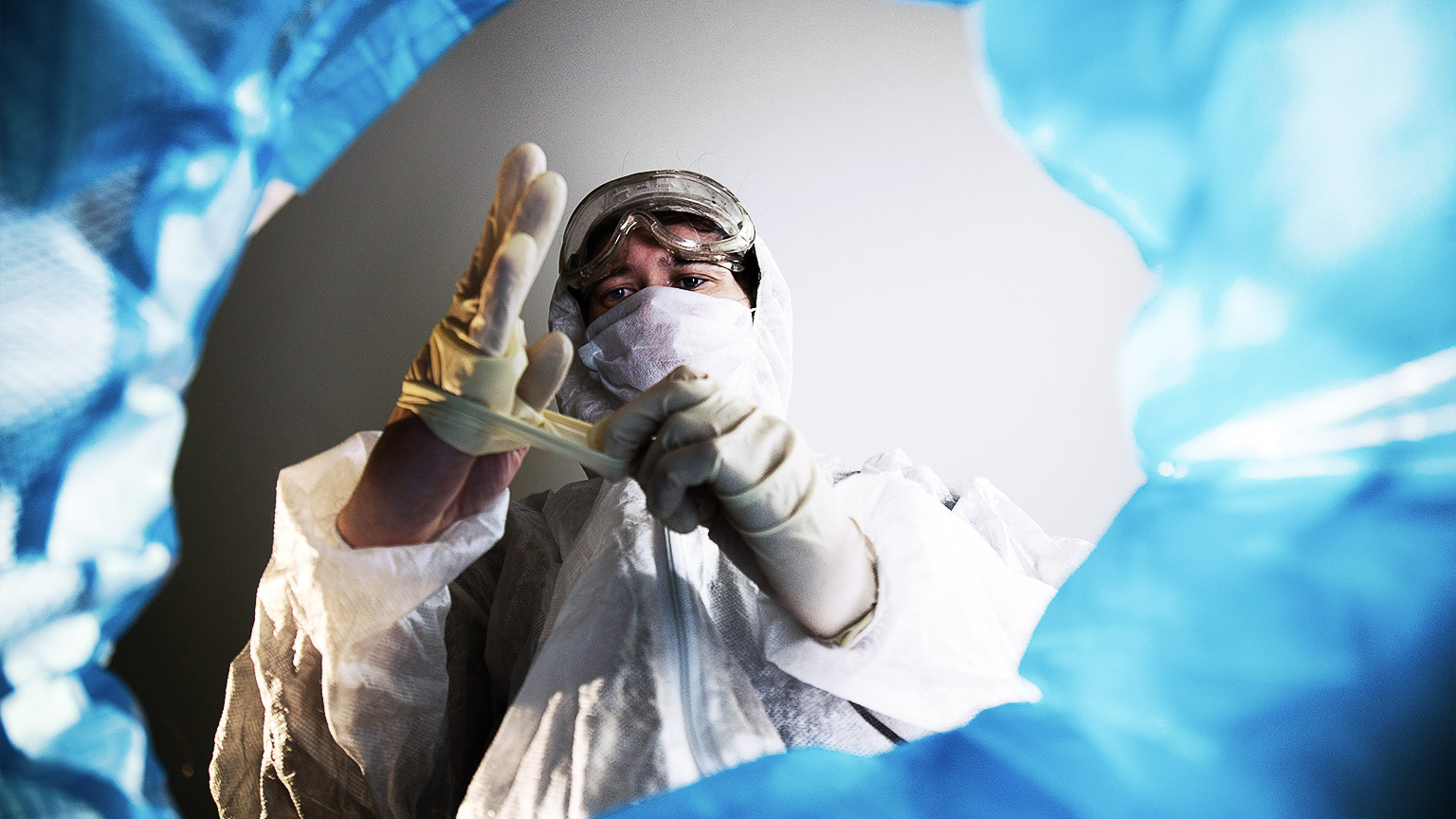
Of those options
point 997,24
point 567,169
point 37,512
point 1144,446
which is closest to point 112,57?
point 37,512

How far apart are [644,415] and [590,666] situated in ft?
0.77

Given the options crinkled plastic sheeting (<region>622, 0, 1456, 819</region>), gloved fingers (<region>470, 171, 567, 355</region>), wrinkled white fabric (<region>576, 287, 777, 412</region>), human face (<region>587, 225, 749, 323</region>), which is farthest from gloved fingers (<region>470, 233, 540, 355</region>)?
human face (<region>587, 225, 749, 323</region>)

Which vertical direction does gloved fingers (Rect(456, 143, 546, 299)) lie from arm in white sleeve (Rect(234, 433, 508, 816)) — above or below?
above

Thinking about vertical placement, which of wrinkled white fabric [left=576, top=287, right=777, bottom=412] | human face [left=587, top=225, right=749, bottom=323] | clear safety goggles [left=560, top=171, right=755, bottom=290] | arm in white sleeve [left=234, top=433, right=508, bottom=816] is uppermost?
clear safety goggles [left=560, top=171, right=755, bottom=290]

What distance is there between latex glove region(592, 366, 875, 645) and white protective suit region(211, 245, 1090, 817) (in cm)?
4

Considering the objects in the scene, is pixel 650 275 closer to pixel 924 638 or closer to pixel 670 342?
pixel 670 342

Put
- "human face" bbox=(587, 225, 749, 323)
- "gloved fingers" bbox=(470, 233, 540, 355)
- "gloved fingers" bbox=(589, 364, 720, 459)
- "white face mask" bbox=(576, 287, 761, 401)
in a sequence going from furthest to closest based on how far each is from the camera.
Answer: "human face" bbox=(587, 225, 749, 323), "white face mask" bbox=(576, 287, 761, 401), "gloved fingers" bbox=(589, 364, 720, 459), "gloved fingers" bbox=(470, 233, 540, 355)

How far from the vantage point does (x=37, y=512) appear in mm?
355

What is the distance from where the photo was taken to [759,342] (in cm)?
118

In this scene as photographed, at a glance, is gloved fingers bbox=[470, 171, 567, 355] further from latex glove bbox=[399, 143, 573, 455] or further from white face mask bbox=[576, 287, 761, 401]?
white face mask bbox=[576, 287, 761, 401]

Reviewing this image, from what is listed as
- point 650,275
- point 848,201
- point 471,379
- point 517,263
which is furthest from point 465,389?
point 848,201

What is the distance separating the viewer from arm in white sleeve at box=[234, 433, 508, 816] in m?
0.64

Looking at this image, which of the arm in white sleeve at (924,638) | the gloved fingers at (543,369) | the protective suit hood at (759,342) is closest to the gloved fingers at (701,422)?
the gloved fingers at (543,369)

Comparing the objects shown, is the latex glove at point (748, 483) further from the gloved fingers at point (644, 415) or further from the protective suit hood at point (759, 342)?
the protective suit hood at point (759, 342)
